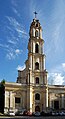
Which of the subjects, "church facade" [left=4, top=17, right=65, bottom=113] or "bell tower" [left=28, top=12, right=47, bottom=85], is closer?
"church facade" [left=4, top=17, right=65, bottom=113]

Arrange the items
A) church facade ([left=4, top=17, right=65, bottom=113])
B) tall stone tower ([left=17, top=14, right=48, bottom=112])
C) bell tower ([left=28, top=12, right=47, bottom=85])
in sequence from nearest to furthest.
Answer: church facade ([left=4, top=17, right=65, bottom=113]), tall stone tower ([left=17, top=14, right=48, bottom=112]), bell tower ([left=28, top=12, right=47, bottom=85])

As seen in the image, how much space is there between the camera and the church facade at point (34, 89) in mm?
67938

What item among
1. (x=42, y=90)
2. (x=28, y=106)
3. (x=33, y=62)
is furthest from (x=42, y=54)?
(x=28, y=106)

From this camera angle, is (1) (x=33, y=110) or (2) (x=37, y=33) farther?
(2) (x=37, y=33)

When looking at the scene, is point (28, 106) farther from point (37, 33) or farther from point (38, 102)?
point (37, 33)

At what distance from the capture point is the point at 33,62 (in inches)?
2874

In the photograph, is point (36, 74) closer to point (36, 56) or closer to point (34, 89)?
point (34, 89)

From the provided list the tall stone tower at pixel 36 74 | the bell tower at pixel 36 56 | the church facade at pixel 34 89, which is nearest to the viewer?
the church facade at pixel 34 89

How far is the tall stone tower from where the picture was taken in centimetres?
6931

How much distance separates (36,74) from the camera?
71.9 meters

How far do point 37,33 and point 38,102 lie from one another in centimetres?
2292

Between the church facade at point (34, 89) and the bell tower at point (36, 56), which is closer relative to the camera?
the church facade at point (34, 89)

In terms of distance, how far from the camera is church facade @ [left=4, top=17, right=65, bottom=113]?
223ft

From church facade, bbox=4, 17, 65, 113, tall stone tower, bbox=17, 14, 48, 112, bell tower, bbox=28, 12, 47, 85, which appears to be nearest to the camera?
church facade, bbox=4, 17, 65, 113
